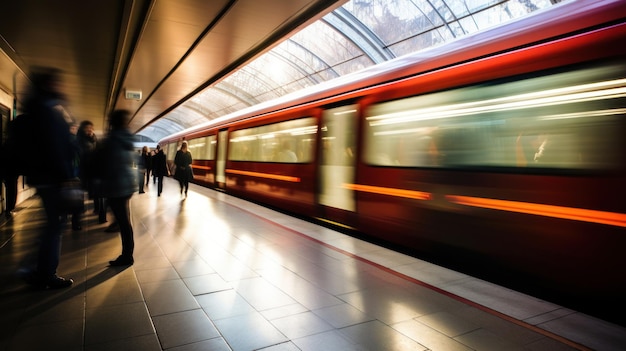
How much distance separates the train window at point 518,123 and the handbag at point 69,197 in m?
3.96

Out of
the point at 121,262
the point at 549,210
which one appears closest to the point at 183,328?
the point at 121,262

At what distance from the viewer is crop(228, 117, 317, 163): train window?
26.1ft

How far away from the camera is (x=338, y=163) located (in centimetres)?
689

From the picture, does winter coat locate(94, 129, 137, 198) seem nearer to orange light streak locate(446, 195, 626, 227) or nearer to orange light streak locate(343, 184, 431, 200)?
orange light streak locate(343, 184, 431, 200)

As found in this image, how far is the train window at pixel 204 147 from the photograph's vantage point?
1527cm

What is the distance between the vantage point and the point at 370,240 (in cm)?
617

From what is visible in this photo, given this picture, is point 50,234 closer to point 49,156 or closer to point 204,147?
point 49,156

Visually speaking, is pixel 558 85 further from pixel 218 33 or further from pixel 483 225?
pixel 218 33

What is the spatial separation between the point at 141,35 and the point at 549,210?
758cm

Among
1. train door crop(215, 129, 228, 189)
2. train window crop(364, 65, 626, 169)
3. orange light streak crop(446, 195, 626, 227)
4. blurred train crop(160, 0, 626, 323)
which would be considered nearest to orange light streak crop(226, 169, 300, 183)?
train door crop(215, 129, 228, 189)

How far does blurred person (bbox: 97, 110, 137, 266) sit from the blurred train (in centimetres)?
342

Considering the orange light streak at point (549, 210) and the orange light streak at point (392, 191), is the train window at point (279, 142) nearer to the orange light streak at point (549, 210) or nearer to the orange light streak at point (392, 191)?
the orange light streak at point (392, 191)

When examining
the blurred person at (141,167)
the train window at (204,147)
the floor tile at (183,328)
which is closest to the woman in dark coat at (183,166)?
the blurred person at (141,167)

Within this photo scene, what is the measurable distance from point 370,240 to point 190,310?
3.59 meters
